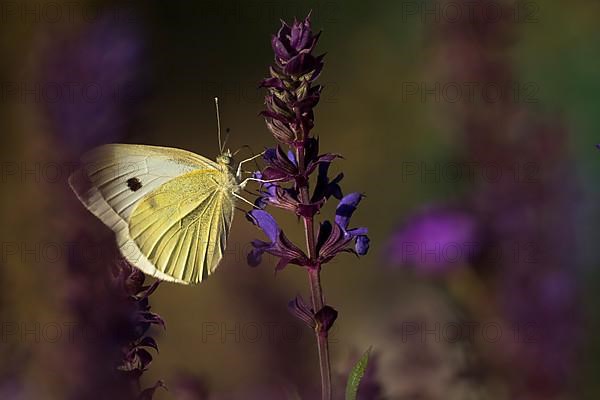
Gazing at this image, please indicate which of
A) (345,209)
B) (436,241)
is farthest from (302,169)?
(436,241)

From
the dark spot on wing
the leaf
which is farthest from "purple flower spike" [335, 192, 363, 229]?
the dark spot on wing

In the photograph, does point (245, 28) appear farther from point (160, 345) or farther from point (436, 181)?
point (160, 345)

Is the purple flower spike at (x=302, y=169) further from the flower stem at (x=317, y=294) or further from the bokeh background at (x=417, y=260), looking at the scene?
the bokeh background at (x=417, y=260)

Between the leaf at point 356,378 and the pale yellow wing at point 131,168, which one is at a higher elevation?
the pale yellow wing at point 131,168

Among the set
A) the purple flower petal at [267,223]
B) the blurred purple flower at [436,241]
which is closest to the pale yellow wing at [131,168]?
the purple flower petal at [267,223]

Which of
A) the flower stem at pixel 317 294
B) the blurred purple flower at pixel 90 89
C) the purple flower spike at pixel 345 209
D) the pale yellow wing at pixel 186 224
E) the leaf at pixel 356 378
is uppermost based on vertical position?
the blurred purple flower at pixel 90 89

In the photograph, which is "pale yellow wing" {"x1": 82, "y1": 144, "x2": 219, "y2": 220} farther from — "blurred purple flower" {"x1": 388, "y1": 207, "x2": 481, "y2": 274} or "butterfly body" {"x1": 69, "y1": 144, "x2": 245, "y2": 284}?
"blurred purple flower" {"x1": 388, "y1": 207, "x2": 481, "y2": 274}

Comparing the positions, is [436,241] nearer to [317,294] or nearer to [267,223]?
[267,223]

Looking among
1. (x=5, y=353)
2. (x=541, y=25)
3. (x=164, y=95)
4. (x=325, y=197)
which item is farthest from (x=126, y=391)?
(x=164, y=95)
